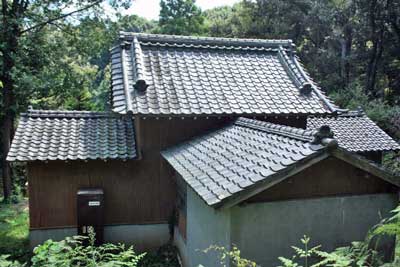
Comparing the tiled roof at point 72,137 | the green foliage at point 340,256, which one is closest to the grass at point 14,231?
the tiled roof at point 72,137

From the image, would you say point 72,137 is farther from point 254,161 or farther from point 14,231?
point 254,161

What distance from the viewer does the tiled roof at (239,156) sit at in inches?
189

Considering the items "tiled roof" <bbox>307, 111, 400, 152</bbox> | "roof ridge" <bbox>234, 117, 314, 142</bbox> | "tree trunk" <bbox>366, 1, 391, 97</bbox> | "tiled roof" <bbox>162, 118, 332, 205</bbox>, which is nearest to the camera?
"tiled roof" <bbox>162, 118, 332, 205</bbox>

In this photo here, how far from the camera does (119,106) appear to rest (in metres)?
8.38

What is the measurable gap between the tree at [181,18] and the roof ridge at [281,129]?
982 inches

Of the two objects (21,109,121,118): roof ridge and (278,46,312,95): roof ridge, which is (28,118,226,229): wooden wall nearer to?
(21,109,121,118): roof ridge

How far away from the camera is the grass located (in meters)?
8.98

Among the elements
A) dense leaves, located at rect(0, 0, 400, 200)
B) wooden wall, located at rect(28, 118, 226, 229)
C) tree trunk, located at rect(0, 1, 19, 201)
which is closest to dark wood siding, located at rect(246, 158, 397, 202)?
wooden wall, located at rect(28, 118, 226, 229)

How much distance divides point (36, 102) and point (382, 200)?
1283 centimetres

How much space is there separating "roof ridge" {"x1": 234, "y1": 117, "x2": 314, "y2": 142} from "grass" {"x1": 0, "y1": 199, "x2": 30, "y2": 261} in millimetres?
6119

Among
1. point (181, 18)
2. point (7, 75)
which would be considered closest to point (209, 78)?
point (7, 75)

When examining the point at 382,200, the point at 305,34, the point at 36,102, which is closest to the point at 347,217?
the point at 382,200

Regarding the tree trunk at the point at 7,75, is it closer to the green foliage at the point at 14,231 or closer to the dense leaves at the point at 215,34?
the dense leaves at the point at 215,34

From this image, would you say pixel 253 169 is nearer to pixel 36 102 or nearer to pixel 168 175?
pixel 168 175
